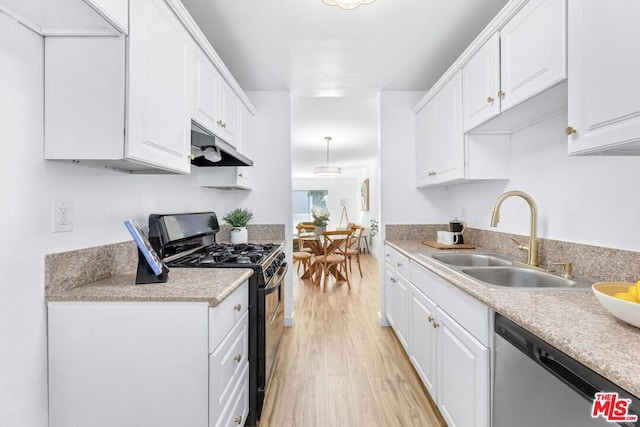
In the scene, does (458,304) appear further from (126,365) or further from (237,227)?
Result: (237,227)

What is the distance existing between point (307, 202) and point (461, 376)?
343 inches

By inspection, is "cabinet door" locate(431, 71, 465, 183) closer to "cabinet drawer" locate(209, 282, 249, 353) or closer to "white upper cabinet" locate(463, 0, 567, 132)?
"white upper cabinet" locate(463, 0, 567, 132)

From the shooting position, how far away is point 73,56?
109 centimetres

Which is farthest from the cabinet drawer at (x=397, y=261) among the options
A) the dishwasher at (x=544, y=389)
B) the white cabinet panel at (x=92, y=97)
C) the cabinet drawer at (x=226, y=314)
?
the white cabinet panel at (x=92, y=97)

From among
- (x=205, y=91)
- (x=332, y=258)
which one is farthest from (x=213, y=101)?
(x=332, y=258)

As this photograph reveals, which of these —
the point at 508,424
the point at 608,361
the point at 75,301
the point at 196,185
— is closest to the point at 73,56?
the point at 75,301

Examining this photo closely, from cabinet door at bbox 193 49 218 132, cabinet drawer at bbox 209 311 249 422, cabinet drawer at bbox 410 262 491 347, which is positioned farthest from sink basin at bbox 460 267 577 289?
cabinet door at bbox 193 49 218 132

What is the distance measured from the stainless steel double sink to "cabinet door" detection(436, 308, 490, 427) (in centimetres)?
27

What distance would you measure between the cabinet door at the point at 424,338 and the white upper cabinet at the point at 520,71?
46.0 inches

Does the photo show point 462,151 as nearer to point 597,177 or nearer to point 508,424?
point 597,177

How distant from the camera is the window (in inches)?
388

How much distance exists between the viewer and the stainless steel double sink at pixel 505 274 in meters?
1.36

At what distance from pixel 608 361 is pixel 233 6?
2281 millimetres

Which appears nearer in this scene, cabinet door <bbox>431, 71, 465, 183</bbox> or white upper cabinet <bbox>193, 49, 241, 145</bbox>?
white upper cabinet <bbox>193, 49, 241, 145</bbox>
